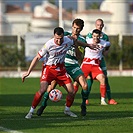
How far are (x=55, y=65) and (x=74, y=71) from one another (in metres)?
0.86

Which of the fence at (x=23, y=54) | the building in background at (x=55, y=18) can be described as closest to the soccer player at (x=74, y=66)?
the fence at (x=23, y=54)

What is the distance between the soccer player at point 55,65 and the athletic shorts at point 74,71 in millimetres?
579

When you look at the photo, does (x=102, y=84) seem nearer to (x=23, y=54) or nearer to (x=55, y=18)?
(x=23, y=54)

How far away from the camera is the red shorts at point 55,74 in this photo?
14008 millimetres

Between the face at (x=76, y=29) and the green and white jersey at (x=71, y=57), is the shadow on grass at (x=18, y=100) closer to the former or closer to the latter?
the green and white jersey at (x=71, y=57)

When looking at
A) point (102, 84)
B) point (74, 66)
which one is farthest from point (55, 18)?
point (74, 66)

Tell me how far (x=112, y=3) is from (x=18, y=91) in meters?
56.2

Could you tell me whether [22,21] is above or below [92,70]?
below

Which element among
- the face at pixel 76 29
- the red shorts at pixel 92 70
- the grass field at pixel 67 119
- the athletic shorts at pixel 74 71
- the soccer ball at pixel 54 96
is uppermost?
the face at pixel 76 29

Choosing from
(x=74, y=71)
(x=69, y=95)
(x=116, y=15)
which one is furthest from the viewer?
(x=116, y=15)

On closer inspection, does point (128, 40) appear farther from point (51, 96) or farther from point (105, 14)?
point (105, 14)

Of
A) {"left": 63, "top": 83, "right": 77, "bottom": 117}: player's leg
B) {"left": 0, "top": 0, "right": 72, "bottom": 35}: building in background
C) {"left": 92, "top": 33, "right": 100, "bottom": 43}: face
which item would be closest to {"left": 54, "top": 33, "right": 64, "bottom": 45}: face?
{"left": 63, "top": 83, "right": 77, "bottom": 117}: player's leg

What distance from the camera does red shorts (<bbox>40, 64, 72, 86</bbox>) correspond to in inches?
551

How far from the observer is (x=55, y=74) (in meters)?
14.0
